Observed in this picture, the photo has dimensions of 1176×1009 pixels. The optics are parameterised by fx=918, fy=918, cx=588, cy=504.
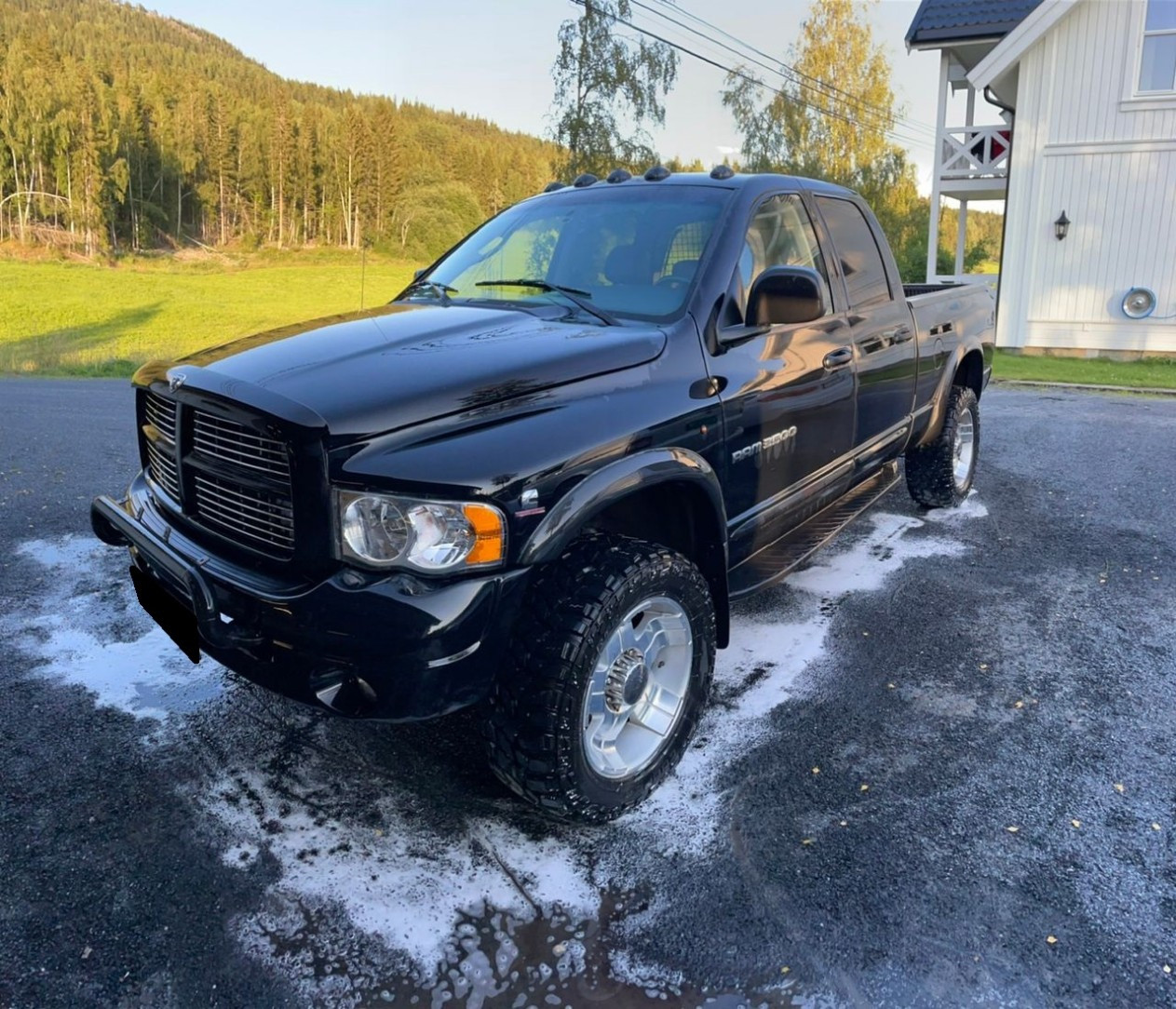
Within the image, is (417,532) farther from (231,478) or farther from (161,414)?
(161,414)

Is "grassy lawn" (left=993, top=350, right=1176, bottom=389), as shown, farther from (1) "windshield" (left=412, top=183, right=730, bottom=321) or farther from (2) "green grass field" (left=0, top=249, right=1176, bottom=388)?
(1) "windshield" (left=412, top=183, right=730, bottom=321)

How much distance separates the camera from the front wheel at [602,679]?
2.48m

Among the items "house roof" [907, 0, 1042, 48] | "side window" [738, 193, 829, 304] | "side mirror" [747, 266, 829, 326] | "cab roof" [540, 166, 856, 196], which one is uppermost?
"house roof" [907, 0, 1042, 48]

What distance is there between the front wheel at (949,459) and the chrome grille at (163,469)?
4.37 m

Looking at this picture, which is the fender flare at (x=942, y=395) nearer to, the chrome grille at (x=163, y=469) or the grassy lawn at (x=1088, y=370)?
the chrome grille at (x=163, y=469)

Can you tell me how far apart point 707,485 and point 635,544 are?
40 centimetres

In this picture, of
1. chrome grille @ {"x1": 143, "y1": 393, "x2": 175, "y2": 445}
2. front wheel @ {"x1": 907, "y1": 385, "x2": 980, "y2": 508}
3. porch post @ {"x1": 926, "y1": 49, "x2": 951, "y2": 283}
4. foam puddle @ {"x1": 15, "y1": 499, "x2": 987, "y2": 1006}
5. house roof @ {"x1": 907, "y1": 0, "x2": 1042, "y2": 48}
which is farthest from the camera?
porch post @ {"x1": 926, "y1": 49, "x2": 951, "y2": 283}

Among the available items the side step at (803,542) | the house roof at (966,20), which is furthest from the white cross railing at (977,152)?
the side step at (803,542)

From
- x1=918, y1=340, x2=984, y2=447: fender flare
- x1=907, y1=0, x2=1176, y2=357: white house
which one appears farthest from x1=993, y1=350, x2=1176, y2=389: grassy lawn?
x1=918, y1=340, x2=984, y2=447: fender flare

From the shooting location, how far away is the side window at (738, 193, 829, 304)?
11.7 feet

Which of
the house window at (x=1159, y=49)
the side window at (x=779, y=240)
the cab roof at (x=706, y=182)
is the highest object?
the house window at (x=1159, y=49)

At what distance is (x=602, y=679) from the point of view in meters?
2.73

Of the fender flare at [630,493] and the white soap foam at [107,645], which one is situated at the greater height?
the fender flare at [630,493]

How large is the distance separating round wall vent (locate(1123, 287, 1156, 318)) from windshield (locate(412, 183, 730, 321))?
14909 millimetres
